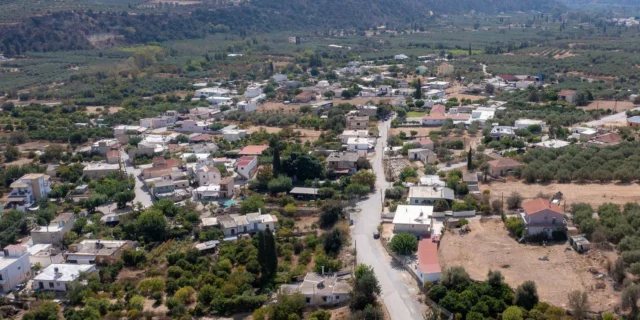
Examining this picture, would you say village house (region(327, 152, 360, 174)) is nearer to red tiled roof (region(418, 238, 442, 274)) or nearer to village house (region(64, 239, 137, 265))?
red tiled roof (region(418, 238, 442, 274))

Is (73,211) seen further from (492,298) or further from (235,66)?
(235,66)

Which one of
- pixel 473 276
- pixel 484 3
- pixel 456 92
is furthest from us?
pixel 484 3

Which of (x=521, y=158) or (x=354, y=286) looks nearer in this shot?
(x=354, y=286)

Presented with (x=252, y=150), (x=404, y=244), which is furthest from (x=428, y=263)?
(x=252, y=150)

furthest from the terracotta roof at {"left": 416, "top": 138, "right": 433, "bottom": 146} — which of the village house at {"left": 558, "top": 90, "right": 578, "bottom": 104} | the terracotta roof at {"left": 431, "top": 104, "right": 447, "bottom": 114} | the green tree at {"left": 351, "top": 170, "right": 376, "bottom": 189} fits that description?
the village house at {"left": 558, "top": 90, "right": 578, "bottom": 104}

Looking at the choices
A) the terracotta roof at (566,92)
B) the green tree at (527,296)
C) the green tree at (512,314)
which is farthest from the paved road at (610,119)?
the green tree at (512,314)

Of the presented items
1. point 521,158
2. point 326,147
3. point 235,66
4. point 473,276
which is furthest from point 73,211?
point 235,66

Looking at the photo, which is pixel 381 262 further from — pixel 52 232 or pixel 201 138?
pixel 201 138
